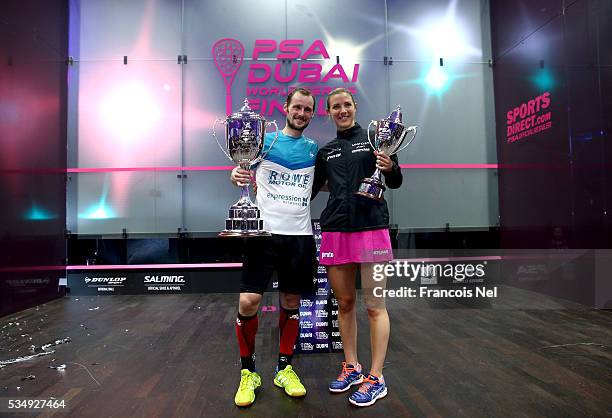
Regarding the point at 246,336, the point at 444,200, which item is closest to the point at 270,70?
the point at 444,200

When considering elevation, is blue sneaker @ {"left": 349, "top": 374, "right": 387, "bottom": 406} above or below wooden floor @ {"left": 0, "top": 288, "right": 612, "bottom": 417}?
above

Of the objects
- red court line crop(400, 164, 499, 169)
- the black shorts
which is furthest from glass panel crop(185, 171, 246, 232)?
the black shorts

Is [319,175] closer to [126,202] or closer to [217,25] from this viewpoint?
[126,202]

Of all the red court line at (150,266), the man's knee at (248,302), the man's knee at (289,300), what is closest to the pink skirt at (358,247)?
the man's knee at (289,300)

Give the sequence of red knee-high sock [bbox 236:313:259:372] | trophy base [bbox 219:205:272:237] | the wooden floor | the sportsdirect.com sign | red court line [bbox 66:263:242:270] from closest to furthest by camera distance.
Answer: trophy base [bbox 219:205:272:237]
the wooden floor
red knee-high sock [bbox 236:313:259:372]
the sportsdirect.com sign
red court line [bbox 66:263:242:270]

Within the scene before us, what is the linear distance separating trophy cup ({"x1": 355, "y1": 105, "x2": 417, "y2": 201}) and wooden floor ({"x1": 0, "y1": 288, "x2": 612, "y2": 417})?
98cm

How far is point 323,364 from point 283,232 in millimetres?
1009

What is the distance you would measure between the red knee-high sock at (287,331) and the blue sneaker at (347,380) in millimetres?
268

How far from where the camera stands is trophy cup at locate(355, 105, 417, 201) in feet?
5.66

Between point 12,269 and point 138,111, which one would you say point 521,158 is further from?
point 12,269

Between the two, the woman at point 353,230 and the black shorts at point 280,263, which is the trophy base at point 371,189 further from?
the black shorts at point 280,263

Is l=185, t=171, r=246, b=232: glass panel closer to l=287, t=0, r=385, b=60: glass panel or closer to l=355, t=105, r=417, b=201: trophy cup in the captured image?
l=287, t=0, r=385, b=60: glass panel

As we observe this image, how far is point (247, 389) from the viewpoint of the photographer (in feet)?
5.94

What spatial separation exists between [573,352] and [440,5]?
14.6 ft
